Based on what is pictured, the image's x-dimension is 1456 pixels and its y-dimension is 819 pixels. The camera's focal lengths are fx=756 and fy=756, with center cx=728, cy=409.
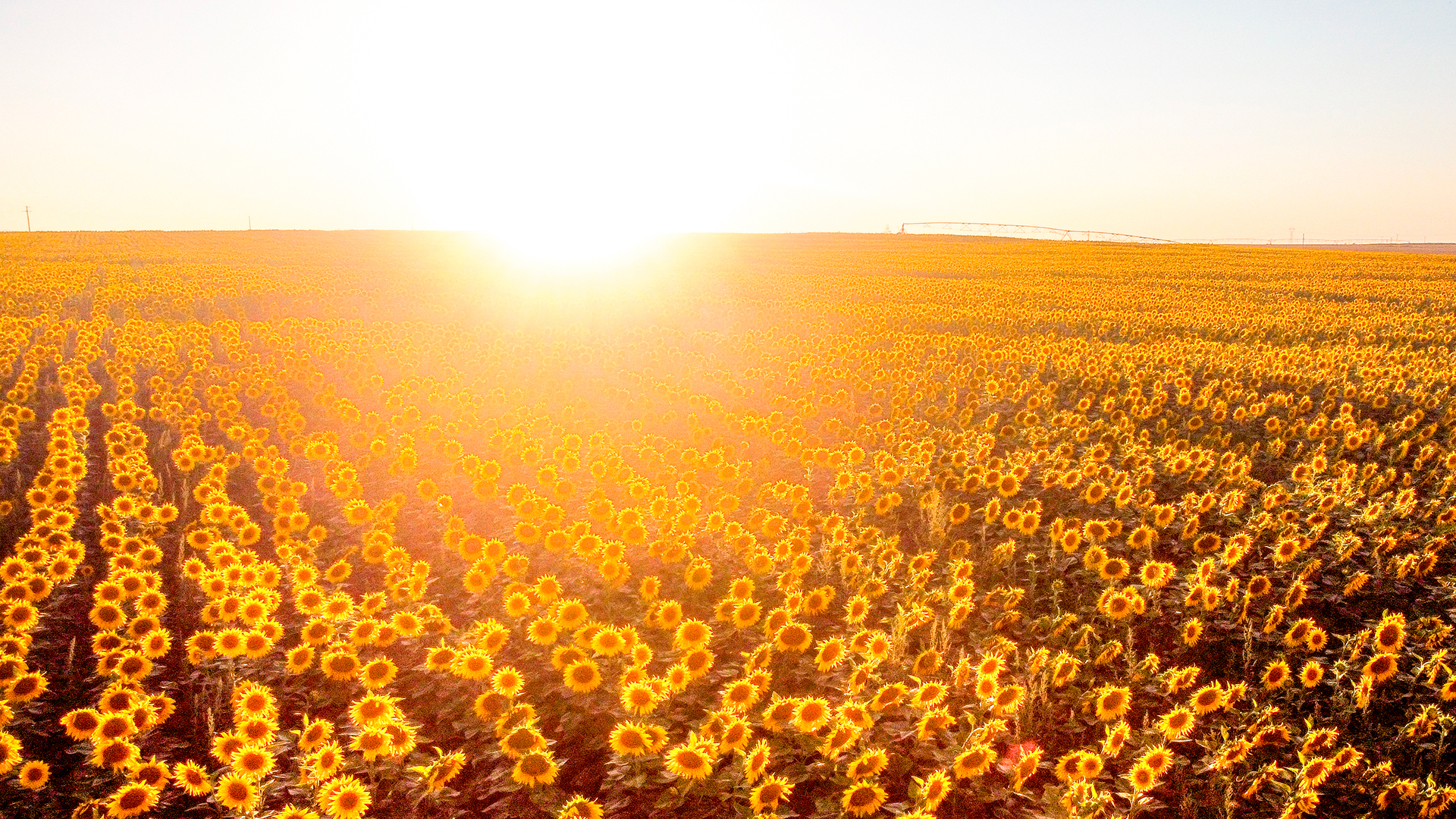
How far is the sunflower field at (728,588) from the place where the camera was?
4.34 meters

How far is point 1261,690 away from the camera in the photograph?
5.20 meters

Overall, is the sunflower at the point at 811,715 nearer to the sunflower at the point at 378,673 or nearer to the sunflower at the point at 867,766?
the sunflower at the point at 867,766

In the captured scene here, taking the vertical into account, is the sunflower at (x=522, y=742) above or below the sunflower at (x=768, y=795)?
above

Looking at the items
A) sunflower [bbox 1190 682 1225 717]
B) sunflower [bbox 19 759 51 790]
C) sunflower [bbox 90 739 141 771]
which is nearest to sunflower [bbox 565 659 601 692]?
sunflower [bbox 90 739 141 771]

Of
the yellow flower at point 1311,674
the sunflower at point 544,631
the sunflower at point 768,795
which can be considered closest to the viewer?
the sunflower at point 768,795

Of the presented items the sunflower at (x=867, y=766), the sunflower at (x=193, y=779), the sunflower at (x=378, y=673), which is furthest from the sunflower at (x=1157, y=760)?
the sunflower at (x=193, y=779)

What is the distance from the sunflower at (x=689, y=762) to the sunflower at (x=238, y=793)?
85.7 inches

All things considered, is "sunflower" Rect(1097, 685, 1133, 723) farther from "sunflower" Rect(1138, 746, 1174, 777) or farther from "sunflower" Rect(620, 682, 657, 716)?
"sunflower" Rect(620, 682, 657, 716)

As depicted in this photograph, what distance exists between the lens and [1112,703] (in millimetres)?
4770

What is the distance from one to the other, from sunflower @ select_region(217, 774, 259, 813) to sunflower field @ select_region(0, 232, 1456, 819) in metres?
0.02

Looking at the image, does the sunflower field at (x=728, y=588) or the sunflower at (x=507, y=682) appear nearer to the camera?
the sunflower field at (x=728, y=588)

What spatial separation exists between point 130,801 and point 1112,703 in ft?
18.5

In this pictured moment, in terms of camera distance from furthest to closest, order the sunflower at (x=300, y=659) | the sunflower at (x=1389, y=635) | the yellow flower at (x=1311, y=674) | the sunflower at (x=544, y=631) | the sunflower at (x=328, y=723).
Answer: the sunflower at (x=544, y=631)
the sunflower at (x=300, y=659)
the sunflower at (x=1389, y=635)
the yellow flower at (x=1311, y=674)
the sunflower at (x=328, y=723)

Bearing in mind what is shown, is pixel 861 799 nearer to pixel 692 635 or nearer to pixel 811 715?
pixel 811 715
